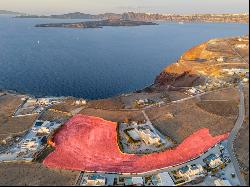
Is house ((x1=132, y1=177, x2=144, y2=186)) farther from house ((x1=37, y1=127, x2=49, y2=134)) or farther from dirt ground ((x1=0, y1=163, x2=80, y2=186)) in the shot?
house ((x1=37, y1=127, x2=49, y2=134))

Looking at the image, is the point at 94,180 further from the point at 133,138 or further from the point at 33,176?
the point at 133,138

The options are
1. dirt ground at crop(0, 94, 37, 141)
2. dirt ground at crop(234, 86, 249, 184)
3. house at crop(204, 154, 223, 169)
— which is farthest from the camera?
dirt ground at crop(0, 94, 37, 141)

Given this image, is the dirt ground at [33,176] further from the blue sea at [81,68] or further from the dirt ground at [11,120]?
the blue sea at [81,68]

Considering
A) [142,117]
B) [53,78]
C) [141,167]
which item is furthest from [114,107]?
[53,78]

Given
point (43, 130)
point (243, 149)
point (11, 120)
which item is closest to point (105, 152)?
point (43, 130)

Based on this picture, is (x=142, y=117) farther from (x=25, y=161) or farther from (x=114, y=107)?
(x=25, y=161)

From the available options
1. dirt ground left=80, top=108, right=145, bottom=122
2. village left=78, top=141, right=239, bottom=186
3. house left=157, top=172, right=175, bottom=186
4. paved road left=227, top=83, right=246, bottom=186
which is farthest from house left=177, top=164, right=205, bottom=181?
dirt ground left=80, top=108, right=145, bottom=122

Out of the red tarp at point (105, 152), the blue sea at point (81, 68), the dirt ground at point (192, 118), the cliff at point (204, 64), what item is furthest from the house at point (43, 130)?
the cliff at point (204, 64)
